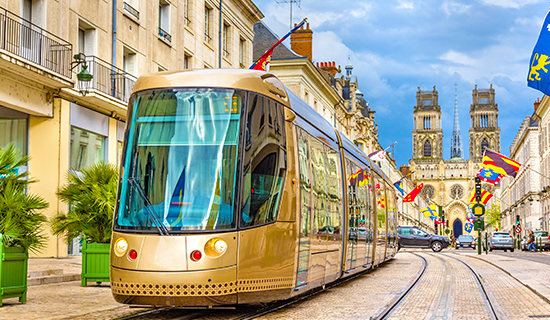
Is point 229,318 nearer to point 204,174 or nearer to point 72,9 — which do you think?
point 204,174

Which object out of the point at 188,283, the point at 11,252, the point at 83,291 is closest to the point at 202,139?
the point at 188,283

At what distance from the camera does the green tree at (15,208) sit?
32.6 feet

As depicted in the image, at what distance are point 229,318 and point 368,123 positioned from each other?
71.1 m

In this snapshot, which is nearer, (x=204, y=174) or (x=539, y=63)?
(x=204, y=174)

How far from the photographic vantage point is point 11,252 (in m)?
10.0

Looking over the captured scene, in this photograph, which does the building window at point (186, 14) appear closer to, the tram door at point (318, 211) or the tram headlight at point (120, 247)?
the tram door at point (318, 211)

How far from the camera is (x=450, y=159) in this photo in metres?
184

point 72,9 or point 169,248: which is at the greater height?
point 72,9

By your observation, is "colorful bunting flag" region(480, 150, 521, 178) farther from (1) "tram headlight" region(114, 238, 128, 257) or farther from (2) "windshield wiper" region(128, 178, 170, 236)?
(1) "tram headlight" region(114, 238, 128, 257)

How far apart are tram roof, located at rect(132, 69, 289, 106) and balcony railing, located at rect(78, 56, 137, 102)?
13082mm

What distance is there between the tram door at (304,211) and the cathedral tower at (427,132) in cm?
17449

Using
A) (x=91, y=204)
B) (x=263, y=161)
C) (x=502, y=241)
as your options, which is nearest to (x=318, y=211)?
(x=263, y=161)

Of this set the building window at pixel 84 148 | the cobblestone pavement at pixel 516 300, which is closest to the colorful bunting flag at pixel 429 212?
the building window at pixel 84 148

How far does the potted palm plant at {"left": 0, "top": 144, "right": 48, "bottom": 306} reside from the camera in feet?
32.5
